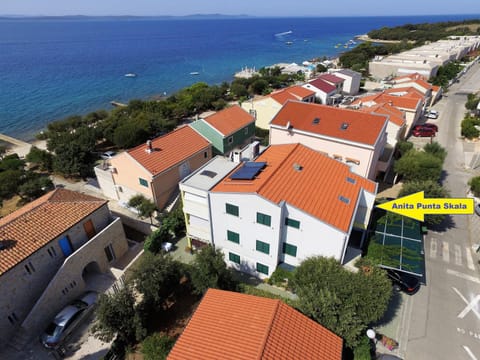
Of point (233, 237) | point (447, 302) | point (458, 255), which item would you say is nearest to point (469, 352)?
point (447, 302)

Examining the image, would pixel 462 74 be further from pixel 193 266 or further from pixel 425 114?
pixel 193 266

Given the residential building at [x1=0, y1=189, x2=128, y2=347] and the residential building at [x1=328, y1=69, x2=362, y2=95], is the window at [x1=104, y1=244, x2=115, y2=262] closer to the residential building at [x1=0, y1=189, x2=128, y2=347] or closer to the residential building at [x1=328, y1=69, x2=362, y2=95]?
the residential building at [x1=0, y1=189, x2=128, y2=347]

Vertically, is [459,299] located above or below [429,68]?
below

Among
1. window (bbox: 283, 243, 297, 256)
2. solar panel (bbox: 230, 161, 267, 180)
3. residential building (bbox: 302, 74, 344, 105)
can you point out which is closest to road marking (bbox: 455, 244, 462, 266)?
window (bbox: 283, 243, 297, 256)

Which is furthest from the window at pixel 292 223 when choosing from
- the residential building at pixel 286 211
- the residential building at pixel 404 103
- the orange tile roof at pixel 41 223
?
the residential building at pixel 404 103

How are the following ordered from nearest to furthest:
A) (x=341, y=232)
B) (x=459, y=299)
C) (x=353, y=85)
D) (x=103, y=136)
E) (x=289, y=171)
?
(x=341, y=232) < (x=459, y=299) < (x=289, y=171) < (x=103, y=136) < (x=353, y=85)

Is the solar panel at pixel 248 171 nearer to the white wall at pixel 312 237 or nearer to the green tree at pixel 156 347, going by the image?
the white wall at pixel 312 237

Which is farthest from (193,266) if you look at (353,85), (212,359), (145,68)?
(145,68)

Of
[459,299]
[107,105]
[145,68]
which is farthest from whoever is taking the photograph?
[145,68]
